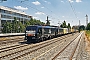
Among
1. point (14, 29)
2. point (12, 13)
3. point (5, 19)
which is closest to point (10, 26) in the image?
point (14, 29)

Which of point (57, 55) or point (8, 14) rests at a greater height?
point (8, 14)

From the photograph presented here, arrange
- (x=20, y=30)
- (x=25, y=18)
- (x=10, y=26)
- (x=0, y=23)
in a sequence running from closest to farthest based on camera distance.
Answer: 1. (x=10, y=26)
2. (x=20, y=30)
3. (x=0, y=23)
4. (x=25, y=18)

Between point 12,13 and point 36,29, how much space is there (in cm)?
8792

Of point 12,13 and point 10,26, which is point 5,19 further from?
point 10,26

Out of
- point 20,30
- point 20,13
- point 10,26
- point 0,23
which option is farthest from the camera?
point 20,13

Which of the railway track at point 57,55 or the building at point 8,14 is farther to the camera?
the building at point 8,14

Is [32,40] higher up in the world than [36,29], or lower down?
lower down

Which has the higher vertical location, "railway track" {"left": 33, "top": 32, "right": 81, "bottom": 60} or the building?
the building

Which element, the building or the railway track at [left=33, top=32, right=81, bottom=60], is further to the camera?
the building

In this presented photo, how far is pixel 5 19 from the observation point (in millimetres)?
104875

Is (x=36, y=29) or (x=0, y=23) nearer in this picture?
(x=36, y=29)

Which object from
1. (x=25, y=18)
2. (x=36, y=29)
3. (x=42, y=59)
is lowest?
(x=42, y=59)

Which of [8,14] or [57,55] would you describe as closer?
[57,55]

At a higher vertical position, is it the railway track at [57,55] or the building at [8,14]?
the building at [8,14]
